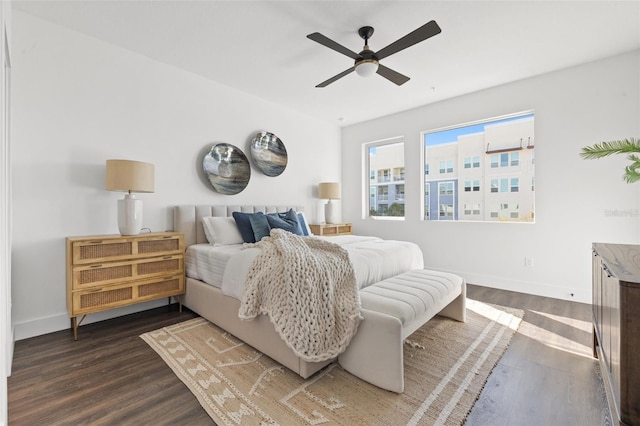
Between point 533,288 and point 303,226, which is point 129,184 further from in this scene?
point 533,288

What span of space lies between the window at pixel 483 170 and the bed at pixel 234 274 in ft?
5.47

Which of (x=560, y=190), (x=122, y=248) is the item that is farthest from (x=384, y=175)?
(x=122, y=248)

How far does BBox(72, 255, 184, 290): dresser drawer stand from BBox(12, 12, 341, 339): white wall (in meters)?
0.42

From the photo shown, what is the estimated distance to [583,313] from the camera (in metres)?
2.82

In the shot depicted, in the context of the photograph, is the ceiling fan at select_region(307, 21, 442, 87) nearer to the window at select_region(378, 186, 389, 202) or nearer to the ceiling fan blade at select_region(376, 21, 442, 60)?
the ceiling fan blade at select_region(376, 21, 442, 60)

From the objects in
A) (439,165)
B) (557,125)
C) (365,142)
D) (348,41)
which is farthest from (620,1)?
(365,142)

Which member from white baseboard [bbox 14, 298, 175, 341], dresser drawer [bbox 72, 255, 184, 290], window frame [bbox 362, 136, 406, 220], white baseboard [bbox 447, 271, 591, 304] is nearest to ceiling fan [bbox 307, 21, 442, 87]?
window frame [bbox 362, 136, 406, 220]

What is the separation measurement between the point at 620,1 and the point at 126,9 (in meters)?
3.93

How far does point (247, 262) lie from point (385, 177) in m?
3.50

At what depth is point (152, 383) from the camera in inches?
68.3

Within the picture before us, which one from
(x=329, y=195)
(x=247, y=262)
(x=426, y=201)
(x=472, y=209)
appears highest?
(x=329, y=195)

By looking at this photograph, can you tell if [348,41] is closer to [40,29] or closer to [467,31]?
[467,31]

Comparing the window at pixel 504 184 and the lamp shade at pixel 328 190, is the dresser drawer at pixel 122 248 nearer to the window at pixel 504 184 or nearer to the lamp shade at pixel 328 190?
the lamp shade at pixel 328 190

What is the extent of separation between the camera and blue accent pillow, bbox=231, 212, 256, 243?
3.15 metres
